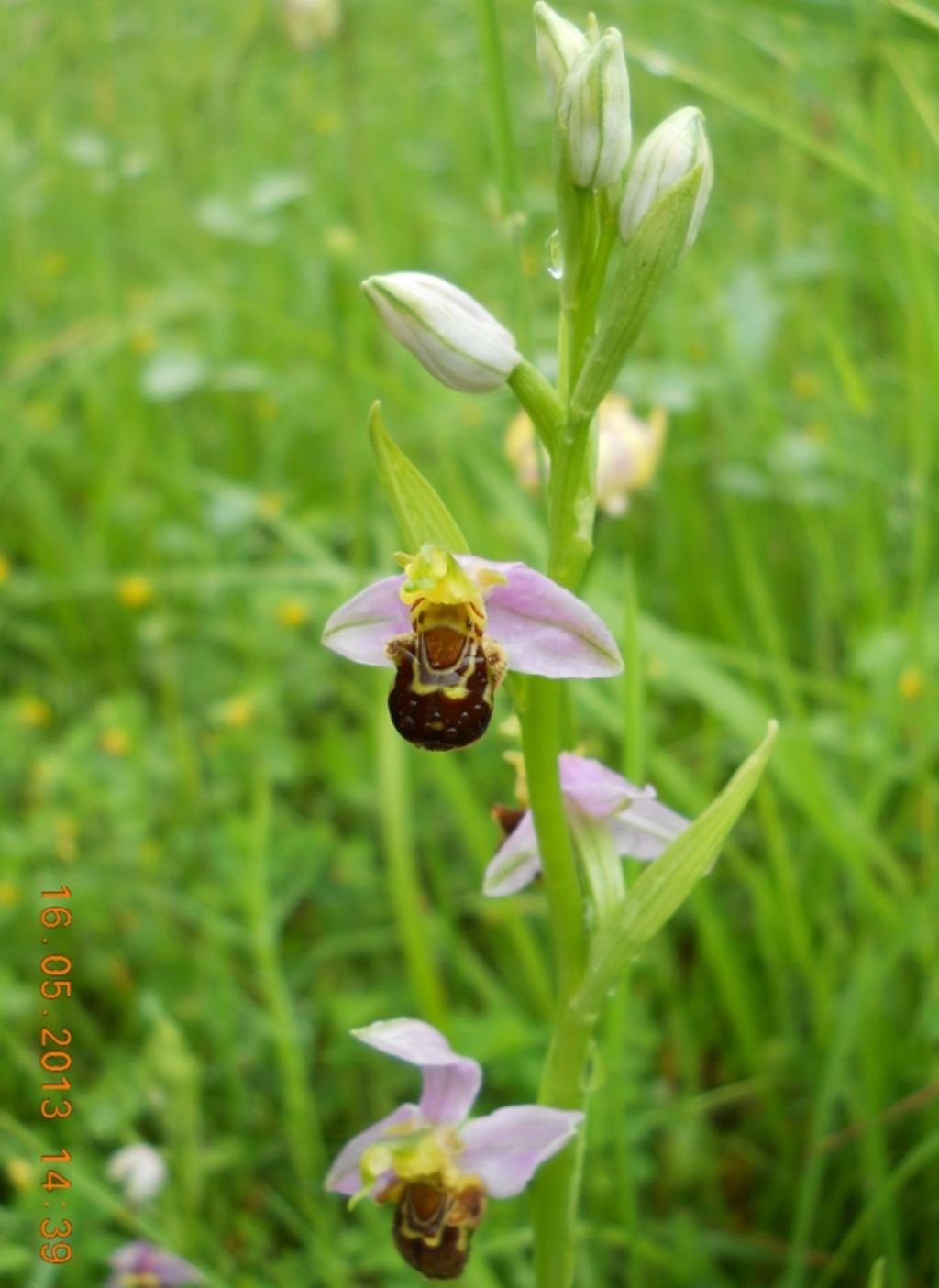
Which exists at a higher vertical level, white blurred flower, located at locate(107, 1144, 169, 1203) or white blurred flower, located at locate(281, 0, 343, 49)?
white blurred flower, located at locate(281, 0, 343, 49)

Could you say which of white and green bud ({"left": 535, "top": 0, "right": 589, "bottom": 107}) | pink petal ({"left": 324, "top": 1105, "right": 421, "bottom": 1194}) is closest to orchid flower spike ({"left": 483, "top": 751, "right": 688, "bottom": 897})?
pink petal ({"left": 324, "top": 1105, "right": 421, "bottom": 1194})

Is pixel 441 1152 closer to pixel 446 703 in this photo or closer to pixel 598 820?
pixel 598 820

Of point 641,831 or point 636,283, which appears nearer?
point 636,283

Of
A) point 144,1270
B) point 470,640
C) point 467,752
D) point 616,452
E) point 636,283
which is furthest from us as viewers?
point 467,752

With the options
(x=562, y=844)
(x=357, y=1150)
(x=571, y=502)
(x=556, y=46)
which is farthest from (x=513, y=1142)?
(x=556, y=46)

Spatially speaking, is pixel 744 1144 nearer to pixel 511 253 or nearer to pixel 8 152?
pixel 511 253

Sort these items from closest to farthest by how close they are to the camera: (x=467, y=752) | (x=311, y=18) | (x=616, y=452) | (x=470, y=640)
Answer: (x=470, y=640)
(x=616, y=452)
(x=467, y=752)
(x=311, y=18)

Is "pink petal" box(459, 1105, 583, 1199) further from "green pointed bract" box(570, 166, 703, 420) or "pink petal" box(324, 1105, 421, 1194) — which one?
"green pointed bract" box(570, 166, 703, 420)
